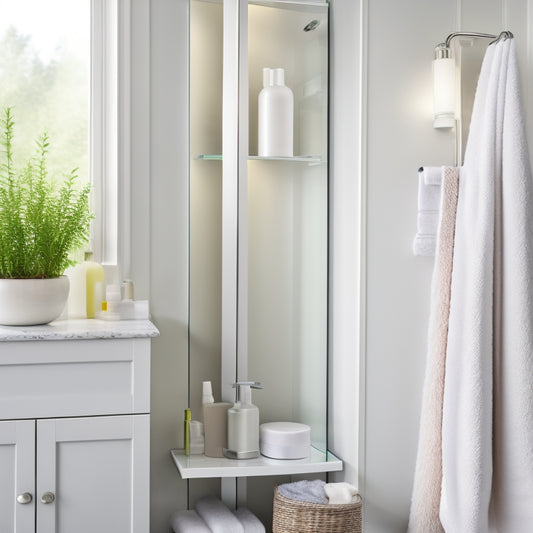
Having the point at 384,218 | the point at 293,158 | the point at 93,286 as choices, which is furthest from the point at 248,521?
the point at 293,158

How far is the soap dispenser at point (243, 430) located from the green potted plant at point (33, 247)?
529mm

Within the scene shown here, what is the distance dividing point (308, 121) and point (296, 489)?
0.97 m

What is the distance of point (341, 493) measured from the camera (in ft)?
6.00

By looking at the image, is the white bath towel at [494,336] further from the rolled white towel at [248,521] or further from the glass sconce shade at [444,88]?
the rolled white towel at [248,521]

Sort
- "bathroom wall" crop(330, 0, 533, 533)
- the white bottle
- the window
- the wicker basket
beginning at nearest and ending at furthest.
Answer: the wicker basket < "bathroom wall" crop(330, 0, 533, 533) < the white bottle < the window

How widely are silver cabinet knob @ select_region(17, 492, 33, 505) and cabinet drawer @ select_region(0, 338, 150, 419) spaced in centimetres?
17

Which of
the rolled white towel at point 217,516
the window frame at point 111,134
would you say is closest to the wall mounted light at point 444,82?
the window frame at point 111,134

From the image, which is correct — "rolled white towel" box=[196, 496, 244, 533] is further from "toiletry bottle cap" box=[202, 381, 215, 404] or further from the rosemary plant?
the rosemary plant

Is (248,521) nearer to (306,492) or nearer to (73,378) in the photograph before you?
(306,492)

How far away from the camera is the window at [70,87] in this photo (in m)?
2.11

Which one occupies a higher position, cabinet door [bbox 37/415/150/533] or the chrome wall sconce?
the chrome wall sconce

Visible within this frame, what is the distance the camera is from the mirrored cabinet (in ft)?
6.56

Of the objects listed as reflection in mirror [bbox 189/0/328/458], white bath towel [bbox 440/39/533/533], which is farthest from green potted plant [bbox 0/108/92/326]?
white bath towel [bbox 440/39/533/533]

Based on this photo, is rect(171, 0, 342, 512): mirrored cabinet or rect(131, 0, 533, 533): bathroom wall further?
rect(171, 0, 342, 512): mirrored cabinet
